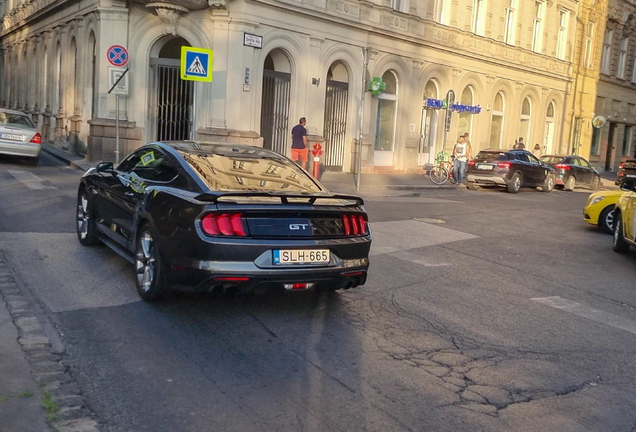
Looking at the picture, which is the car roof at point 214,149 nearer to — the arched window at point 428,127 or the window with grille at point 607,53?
the arched window at point 428,127

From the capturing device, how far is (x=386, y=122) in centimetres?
2866

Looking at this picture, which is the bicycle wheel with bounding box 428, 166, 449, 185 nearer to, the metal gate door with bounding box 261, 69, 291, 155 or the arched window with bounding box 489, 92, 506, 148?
the metal gate door with bounding box 261, 69, 291, 155

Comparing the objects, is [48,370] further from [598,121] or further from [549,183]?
[598,121]

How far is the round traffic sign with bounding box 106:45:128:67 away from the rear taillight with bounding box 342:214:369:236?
1440cm

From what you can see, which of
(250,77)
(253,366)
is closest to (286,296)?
(253,366)

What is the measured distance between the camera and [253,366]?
513cm

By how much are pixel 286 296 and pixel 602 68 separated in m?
43.2

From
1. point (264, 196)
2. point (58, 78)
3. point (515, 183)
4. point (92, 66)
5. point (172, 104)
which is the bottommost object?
point (515, 183)

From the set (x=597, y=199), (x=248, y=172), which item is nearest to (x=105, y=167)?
(x=248, y=172)

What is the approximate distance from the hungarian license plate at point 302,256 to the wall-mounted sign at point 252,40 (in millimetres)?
16940

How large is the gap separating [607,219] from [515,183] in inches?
412

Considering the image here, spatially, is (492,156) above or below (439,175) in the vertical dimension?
above

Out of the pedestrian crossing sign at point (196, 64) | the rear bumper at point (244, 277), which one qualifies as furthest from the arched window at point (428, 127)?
the rear bumper at point (244, 277)

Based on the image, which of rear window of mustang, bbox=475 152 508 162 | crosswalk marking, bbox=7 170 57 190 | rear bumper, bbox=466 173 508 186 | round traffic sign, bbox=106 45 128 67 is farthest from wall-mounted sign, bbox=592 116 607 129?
crosswalk marking, bbox=7 170 57 190
